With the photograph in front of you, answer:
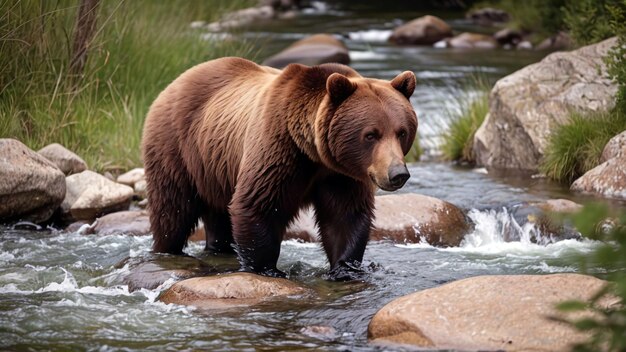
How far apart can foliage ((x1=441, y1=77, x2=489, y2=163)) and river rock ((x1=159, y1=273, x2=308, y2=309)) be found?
6.43 meters

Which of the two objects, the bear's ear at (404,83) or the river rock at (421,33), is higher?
the bear's ear at (404,83)

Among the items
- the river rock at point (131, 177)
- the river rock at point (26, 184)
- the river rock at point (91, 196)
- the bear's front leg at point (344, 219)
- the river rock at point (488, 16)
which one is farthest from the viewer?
the river rock at point (488, 16)

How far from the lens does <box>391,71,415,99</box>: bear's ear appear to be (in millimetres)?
6110

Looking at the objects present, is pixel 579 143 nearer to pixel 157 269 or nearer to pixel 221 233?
pixel 221 233

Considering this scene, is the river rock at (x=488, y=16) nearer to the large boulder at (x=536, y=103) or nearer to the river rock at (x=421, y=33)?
the river rock at (x=421, y=33)

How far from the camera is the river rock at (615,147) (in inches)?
378

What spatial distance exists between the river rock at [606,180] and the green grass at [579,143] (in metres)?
0.48

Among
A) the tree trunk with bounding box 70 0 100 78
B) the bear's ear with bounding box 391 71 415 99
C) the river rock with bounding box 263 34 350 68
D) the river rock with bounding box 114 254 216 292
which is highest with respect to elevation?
the bear's ear with bounding box 391 71 415 99

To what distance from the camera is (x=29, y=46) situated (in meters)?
9.69

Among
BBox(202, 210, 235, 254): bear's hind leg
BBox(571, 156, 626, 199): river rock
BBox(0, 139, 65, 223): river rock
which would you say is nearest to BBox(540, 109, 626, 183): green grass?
BBox(571, 156, 626, 199): river rock

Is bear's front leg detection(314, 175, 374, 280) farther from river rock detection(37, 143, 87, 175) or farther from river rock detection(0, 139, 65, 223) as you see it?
river rock detection(37, 143, 87, 175)

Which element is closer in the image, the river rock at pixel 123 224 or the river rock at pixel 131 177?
the river rock at pixel 123 224

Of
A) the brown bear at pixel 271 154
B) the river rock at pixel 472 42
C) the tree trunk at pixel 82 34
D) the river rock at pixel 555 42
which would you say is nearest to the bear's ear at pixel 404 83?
the brown bear at pixel 271 154

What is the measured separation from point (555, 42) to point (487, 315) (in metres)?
16.6
